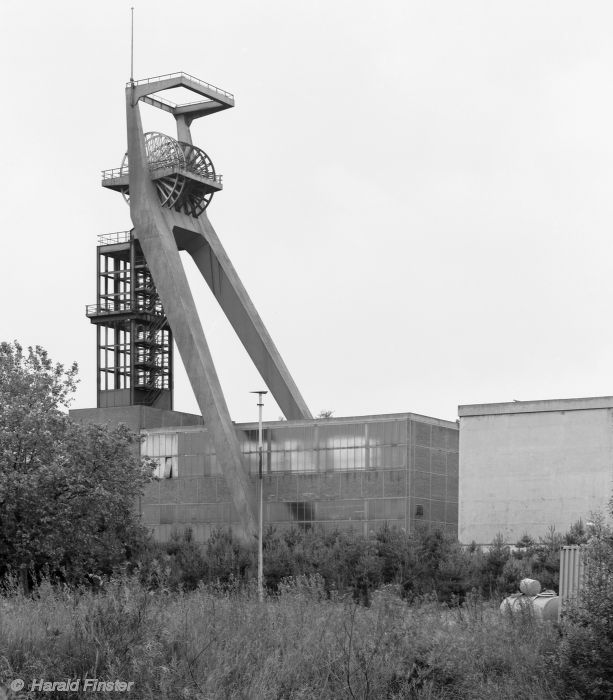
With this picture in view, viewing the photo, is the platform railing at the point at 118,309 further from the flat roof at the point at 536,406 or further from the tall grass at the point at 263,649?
the tall grass at the point at 263,649

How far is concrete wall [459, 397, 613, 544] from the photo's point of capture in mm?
58625

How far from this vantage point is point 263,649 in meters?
17.6

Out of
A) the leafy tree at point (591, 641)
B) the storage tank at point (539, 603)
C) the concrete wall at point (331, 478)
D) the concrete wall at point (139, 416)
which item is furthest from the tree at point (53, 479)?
the concrete wall at point (139, 416)

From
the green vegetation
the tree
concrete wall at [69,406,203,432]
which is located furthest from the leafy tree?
concrete wall at [69,406,203,432]

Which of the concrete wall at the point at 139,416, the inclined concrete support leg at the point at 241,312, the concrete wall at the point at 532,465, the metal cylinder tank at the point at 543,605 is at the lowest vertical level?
the metal cylinder tank at the point at 543,605

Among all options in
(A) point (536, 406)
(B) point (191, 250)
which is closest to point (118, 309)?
(B) point (191, 250)

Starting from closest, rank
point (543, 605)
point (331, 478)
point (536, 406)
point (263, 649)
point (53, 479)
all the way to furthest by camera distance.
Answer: point (263, 649)
point (543, 605)
point (53, 479)
point (536, 406)
point (331, 478)

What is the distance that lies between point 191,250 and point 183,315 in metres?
9.24

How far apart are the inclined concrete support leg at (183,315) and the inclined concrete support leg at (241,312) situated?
4.49 metres

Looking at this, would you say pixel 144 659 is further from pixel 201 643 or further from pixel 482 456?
pixel 482 456

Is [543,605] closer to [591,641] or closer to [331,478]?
[591,641]

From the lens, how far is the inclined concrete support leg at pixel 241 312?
253 feet

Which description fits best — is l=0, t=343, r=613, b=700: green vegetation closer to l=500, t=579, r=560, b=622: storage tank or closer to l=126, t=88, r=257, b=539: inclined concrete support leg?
l=500, t=579, r=560, b=622: storage tank

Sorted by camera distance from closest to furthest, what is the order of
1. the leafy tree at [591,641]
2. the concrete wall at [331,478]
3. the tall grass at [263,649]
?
the tall grass at [263,649], the leafy tree at [591,641], the concrete wall at [331,478]
